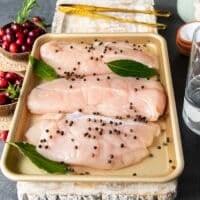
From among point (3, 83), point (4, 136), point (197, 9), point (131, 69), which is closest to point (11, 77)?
point (3, 83)

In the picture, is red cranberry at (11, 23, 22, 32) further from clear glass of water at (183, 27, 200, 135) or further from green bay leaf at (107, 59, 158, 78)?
clear glass of water at (183, 27, 200, 135)

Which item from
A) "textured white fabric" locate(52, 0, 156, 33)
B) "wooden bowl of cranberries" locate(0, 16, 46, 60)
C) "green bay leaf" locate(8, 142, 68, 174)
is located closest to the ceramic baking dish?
"green bay leaf" locate(8, 142, 68, 174)

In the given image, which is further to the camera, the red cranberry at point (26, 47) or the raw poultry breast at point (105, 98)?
the red cranberry at point (26, 47)

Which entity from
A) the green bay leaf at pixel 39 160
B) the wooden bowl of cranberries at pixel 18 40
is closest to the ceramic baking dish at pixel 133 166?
the green bay leaf at pixel 39 160

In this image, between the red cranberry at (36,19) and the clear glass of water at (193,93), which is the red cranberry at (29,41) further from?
the clear glass of water at (193,93)

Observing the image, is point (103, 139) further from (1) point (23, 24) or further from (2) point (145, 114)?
(1) point (23, 24)

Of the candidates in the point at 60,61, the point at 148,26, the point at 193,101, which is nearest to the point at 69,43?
the point at 60,61

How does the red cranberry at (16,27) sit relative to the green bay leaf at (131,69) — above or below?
above
